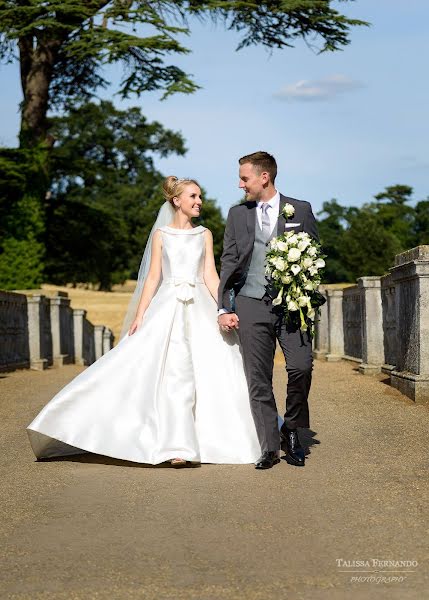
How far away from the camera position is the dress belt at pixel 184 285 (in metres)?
7.03

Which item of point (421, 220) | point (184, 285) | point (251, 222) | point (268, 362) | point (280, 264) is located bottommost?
point (268, 362)

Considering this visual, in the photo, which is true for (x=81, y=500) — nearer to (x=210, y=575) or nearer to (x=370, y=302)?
(x=210, y=575)

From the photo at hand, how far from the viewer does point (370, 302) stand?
14.2m

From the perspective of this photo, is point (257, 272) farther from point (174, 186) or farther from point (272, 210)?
point (174, 186)

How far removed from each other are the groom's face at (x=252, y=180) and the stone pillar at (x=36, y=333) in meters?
13.8

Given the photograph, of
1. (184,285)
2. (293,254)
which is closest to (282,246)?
(293,254)

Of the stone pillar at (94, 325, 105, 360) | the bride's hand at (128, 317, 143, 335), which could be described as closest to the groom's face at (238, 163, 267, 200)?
the bride's hand at (128, 317, 143, 335)

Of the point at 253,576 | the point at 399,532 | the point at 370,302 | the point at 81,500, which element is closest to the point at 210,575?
the point at 253,576

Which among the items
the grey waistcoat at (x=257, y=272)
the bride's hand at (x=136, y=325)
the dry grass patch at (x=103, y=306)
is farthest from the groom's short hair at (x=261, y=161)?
the dry grass patch at (x=103, y=306)

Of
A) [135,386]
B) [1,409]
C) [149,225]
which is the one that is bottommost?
[1,409]

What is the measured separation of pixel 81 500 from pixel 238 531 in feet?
3.86

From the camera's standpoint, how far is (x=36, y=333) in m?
19.9

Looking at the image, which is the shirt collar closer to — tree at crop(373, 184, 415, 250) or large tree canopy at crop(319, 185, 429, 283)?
large tree canopy at crop(319, 185, 429, 283)

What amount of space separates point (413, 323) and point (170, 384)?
437 cm
